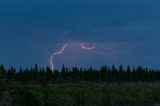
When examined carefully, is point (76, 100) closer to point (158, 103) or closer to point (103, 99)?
point (103, 99)

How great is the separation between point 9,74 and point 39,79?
845 cm

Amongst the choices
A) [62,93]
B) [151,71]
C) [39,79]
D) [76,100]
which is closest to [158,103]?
[76,100]

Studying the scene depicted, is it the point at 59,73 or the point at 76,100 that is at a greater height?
the point at 59,73

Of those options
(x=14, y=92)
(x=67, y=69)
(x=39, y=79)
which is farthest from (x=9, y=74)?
(x=14, y=92)

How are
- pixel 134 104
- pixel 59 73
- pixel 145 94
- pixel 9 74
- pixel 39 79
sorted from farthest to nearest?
pixel 59 73, pixel 9 74, pixel 39 79, pixel 145 94, pixel 134 104

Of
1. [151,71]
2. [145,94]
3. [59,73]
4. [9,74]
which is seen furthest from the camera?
[151,71]

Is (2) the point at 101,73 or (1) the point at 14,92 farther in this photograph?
(2) the point at 101,73

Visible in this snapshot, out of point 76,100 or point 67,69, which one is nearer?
point 76,100

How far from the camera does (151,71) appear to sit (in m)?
106

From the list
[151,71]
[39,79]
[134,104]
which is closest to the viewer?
[134,104]

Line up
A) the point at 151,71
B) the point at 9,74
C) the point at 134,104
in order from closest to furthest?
the point at 134,104 → the point at 9,74 → the point at 151,71

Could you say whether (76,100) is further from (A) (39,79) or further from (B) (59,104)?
(A) (39,79)

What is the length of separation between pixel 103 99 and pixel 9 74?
52000 millimetres

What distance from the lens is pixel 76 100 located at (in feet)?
126
